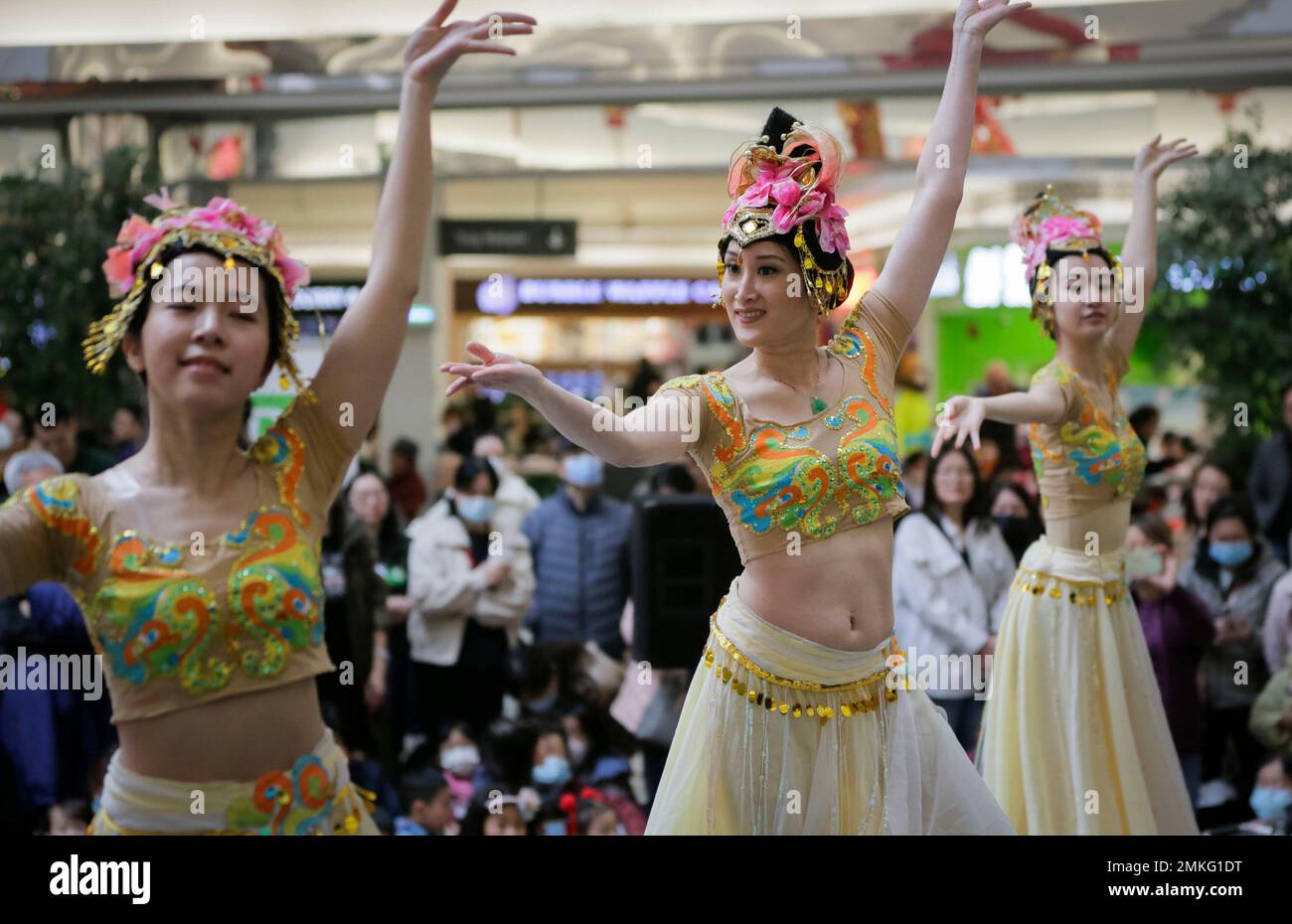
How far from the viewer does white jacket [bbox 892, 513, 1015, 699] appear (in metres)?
5.34

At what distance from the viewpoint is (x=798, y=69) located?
8461 millimetres

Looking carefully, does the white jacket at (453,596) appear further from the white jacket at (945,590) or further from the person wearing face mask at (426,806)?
the white jacket at (945,590)

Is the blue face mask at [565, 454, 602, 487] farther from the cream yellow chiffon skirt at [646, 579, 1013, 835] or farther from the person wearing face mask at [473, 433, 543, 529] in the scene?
the cream yellow chiffon skirt at [646, 579, 1013, 835]

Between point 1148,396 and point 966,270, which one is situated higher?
point 966,270

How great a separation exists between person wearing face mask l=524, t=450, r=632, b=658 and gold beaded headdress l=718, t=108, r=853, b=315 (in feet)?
9.35

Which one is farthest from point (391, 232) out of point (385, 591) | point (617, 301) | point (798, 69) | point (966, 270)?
point (617, 301)

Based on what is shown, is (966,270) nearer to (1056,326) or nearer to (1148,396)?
(1148,396)

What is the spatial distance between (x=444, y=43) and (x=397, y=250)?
1.25 feet

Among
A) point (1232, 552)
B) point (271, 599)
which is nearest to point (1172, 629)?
point (1232, 552)

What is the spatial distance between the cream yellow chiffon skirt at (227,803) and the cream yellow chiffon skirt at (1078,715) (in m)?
2.21

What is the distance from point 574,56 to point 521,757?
4998mm

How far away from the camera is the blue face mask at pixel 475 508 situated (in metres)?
6.13

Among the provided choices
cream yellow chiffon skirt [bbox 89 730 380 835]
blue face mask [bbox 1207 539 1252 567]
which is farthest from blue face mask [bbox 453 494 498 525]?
cream yellow chiffon skirt [bbox 89 730 380 835]

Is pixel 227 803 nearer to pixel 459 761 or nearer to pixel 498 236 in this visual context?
pixel 459 761
